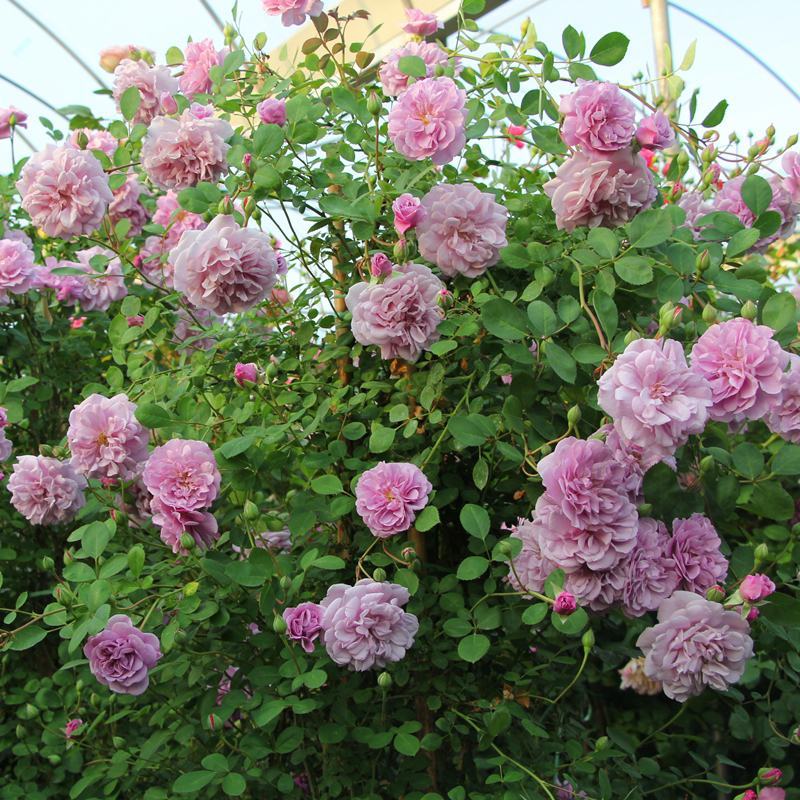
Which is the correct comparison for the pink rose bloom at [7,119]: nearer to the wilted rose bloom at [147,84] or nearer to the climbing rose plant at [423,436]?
the climbing rose plant at [423,436]

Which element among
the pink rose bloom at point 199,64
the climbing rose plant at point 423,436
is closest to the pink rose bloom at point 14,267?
the climbing rose plant at point 423,436

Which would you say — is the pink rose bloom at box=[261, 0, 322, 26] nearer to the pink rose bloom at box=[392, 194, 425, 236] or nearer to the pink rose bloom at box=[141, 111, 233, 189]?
the pink rose bloom at box=[141, 111, 233, 189]

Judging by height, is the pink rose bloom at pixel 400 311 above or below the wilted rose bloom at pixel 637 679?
above

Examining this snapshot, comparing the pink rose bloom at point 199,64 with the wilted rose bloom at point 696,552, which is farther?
the pink rose bloom at point 199,64

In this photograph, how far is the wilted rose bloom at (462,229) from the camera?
1233mm

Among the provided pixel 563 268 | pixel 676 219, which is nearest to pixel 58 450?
pixel 563 268

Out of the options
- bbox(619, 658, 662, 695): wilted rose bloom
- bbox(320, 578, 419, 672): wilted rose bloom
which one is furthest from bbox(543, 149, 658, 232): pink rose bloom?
bbox(619, 658, 662, 695): wilted rose bloom

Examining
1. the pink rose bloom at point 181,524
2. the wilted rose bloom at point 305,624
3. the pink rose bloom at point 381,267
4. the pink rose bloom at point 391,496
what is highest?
the pink rose bloom at point 381,267

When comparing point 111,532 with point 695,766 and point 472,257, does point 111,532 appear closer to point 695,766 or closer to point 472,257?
point 472,257

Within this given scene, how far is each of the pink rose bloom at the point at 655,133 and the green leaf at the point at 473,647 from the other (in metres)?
0.66

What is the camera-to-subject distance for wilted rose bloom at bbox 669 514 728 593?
1.11 metres

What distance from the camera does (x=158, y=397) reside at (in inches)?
55.2

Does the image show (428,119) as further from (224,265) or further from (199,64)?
(199,64)

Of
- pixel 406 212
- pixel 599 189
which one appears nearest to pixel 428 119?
pixel 406 212
